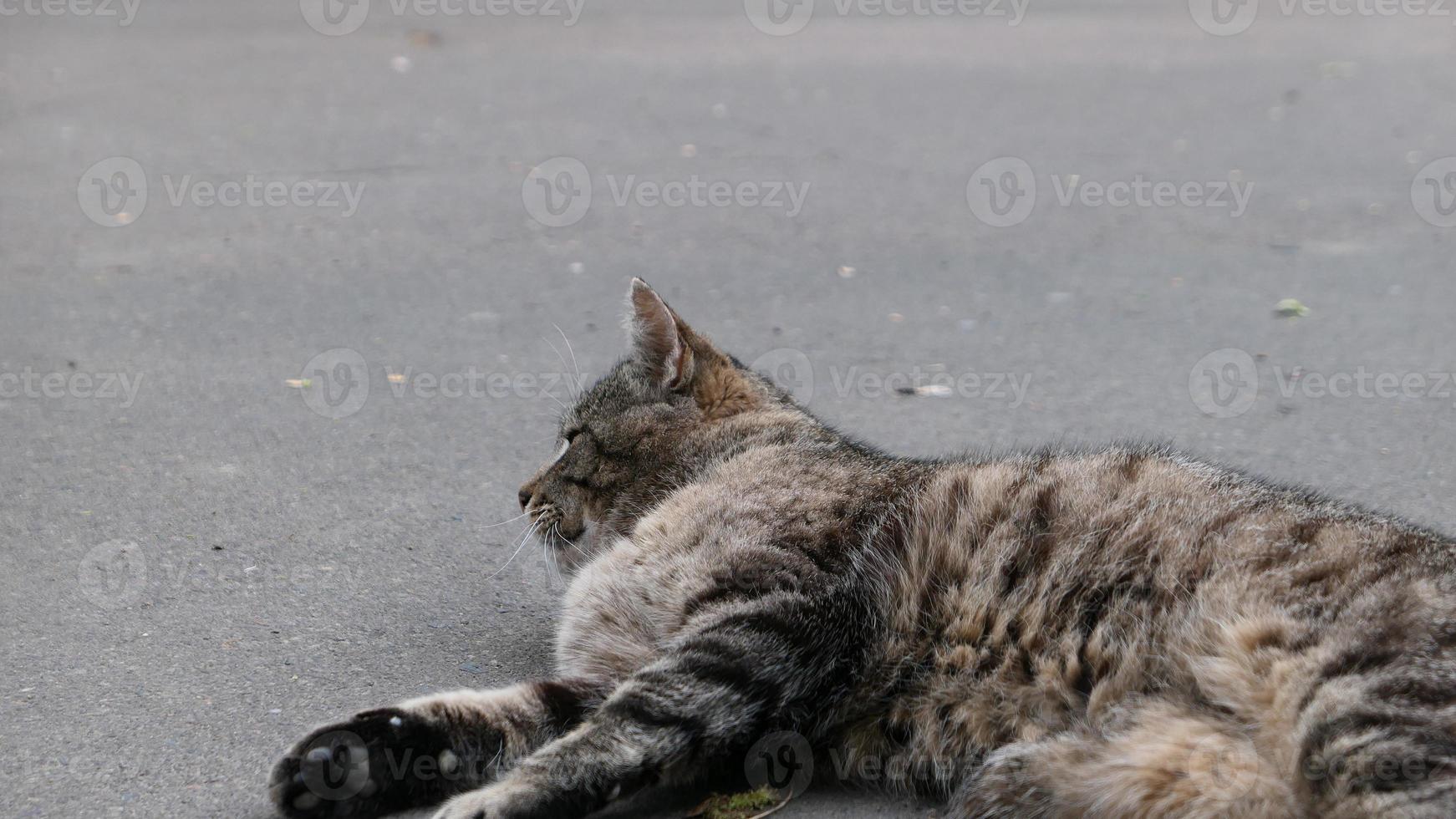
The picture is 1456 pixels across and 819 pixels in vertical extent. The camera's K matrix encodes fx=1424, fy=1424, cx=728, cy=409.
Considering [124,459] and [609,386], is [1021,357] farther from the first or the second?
[124,459]

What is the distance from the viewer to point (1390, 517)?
3900 millimetres
